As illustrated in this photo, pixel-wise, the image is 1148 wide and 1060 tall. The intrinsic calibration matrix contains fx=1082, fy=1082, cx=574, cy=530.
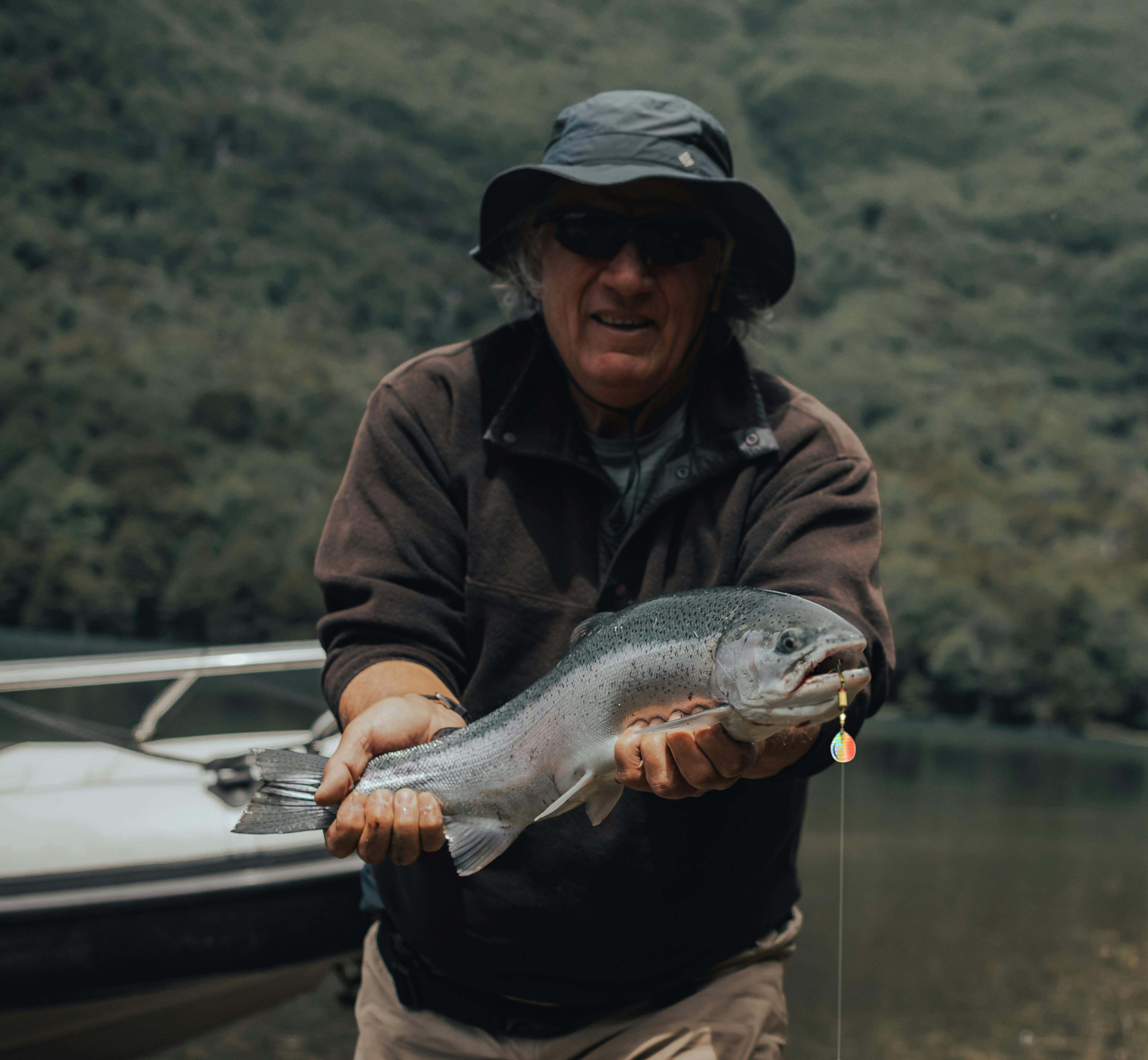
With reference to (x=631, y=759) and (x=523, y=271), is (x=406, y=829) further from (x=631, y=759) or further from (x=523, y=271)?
(x=523, y=271)

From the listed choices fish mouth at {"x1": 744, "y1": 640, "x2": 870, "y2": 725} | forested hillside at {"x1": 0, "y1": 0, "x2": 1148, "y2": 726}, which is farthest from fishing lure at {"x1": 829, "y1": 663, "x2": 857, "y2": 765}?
forested hillside at {"x1": 0, "y1": 0, "x2": 1148, "y2": 726}

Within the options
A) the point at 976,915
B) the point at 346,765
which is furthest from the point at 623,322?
the point at 976,915

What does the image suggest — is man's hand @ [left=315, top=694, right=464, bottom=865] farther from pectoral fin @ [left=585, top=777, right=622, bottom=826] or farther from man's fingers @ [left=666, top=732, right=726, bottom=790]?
man's fingers @ [left=666, top=732, right=726, bottom=790]

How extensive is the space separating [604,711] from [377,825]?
1.58 feet

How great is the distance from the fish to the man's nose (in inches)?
28.7

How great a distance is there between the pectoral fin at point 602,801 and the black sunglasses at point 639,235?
1.11m

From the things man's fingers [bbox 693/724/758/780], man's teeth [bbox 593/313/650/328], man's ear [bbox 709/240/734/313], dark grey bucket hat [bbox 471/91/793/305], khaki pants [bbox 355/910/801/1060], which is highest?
dark grey bucket hat [bbox 471/91/793/305]

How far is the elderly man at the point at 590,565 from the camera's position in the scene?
2.19 meters

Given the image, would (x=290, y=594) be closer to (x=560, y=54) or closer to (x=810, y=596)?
(x=810, y=596)

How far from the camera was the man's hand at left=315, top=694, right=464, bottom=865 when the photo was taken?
203 cm

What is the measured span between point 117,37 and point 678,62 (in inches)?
1736

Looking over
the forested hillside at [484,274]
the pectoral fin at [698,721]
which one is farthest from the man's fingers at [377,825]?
the forested hillside at [484,274]

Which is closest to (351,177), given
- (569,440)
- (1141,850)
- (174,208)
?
(174,208)

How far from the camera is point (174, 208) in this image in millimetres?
65875
